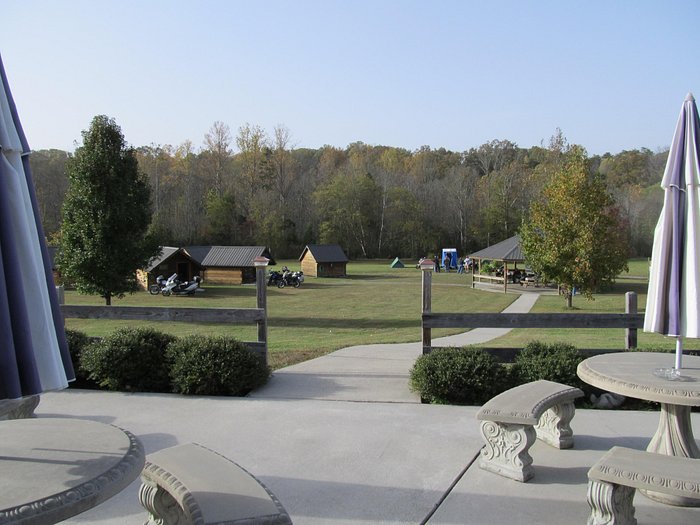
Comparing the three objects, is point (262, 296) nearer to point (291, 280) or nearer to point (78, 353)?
point (78, 353)

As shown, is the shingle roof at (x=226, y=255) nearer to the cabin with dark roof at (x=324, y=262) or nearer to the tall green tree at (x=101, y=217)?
the cabin with dark roof at (x=324, y=262)

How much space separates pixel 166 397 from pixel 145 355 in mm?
729

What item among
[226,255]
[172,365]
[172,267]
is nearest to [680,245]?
[172,365]

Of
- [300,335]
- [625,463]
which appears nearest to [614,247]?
[300,335]

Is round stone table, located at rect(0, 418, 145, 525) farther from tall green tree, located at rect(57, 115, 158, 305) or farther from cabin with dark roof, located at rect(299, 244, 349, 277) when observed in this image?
cabin with dark roof, located at rect(299, 244, 349, 277)

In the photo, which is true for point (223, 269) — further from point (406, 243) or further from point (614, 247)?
point (406, 243)

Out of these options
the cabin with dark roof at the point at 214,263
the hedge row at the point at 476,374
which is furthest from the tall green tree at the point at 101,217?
the hedge row at the point at 476,374

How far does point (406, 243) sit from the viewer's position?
67125 millimetres

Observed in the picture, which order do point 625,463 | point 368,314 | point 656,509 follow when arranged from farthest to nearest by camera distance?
point 368,314
point 656,509
point 625,463

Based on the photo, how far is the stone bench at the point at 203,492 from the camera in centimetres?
267

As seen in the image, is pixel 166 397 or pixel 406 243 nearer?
pixel 166 397

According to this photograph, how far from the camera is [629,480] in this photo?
3.27 meters

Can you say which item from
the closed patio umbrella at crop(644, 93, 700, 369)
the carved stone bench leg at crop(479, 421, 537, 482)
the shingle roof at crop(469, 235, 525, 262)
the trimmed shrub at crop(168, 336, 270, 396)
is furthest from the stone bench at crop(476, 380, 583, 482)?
the shingle roof at crop(469, 235, 525, 262)

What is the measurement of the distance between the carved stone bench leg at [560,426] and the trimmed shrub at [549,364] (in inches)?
60.5
